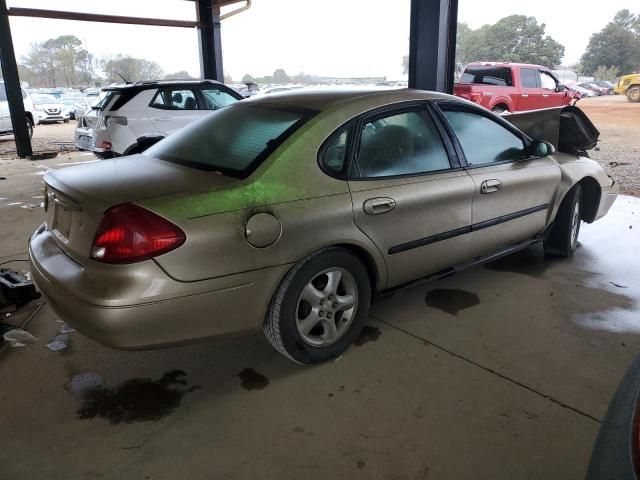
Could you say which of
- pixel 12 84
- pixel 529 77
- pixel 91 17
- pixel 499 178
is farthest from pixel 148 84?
A: pixel 529 77

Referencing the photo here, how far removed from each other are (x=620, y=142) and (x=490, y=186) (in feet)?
34.9

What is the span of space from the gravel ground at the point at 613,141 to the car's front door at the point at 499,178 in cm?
397

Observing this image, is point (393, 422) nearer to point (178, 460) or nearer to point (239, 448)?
point (239, 448)

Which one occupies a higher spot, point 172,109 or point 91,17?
point 91,17

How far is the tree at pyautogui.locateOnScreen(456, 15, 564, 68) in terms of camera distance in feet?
64.8

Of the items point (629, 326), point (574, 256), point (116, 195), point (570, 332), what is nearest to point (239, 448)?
point (116, 195)

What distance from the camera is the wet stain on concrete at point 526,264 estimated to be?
4020 millimetres

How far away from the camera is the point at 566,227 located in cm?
408

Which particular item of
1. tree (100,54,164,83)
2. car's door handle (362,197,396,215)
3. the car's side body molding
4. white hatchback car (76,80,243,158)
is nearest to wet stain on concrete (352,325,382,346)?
the car's side body molding

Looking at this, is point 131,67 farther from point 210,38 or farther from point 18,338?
→ point 18,338

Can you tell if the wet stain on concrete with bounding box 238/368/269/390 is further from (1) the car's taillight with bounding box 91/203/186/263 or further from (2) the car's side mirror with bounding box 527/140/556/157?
(2) the car's side mirror with bounding box 527/140/556/157

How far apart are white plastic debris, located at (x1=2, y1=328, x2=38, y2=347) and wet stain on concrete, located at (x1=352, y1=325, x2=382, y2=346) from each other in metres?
1.93

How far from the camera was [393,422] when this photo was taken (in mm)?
2230

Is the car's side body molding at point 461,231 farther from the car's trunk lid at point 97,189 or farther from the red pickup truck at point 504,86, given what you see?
the red pickup truck at point 504,86
